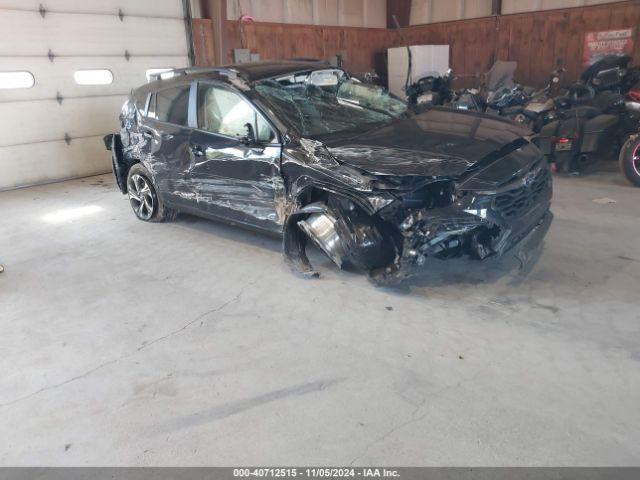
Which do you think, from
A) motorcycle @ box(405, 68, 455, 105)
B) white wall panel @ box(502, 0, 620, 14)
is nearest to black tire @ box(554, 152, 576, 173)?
motorcycle @ box(405, 68, 455, 105)

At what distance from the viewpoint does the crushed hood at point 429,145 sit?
294cm

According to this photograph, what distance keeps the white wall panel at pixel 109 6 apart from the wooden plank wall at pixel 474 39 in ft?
1.94

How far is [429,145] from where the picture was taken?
3.20 metres

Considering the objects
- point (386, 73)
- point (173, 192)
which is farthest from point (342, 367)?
point (386, 73)

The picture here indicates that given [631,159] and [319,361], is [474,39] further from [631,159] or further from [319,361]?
[319,361]

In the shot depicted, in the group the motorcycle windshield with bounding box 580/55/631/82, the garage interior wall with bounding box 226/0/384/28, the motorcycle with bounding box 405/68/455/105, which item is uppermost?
the garage interior wall with bounding box 226/0/384/28

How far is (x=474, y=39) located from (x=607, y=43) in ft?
9.38

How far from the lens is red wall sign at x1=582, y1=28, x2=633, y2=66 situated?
27.4 feet

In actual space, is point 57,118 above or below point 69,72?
below

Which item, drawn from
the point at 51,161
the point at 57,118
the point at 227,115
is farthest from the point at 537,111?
the point at 51,161

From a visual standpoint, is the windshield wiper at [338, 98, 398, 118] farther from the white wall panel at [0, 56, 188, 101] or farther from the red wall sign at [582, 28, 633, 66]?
the red wall sign at [582, 28, 633, 66]

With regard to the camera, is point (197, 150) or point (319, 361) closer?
point (319, 361)

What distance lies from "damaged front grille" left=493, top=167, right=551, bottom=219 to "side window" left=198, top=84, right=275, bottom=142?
1.72m

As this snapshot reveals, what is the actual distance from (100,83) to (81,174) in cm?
158
